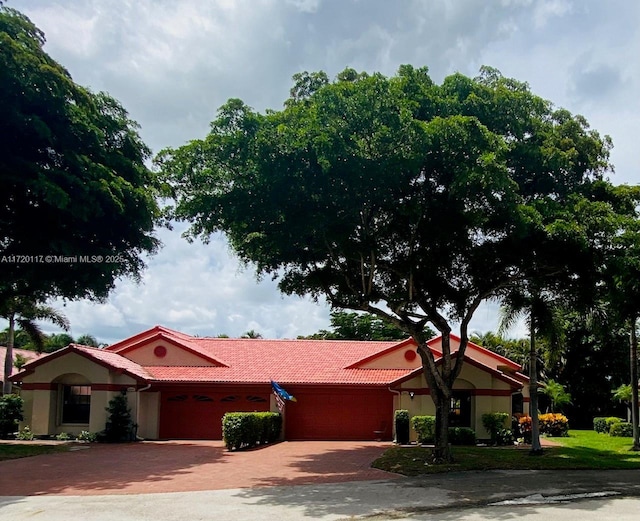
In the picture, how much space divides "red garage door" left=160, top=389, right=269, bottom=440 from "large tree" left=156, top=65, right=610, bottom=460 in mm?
11666

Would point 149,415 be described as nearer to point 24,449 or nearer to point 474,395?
point 24,449

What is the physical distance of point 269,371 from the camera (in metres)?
31.3

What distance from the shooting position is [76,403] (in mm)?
29656

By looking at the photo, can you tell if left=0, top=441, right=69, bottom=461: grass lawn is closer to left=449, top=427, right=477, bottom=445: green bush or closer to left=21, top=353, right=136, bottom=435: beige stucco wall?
left=21, top=353, right=136, bottom=435: beige stucco wall

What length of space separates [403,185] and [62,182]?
995 centimetres

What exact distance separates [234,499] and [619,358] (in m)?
35.8

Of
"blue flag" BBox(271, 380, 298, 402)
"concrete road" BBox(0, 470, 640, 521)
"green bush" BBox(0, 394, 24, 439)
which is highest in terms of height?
"blue flag" BBox(271, 380, 298, 402)

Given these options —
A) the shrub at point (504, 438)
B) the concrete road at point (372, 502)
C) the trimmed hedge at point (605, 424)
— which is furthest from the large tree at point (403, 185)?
the trimmed hedge at point (605, 424)

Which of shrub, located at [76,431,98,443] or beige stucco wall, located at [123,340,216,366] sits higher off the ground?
beige stucco wall, located at [123,340,216,366]

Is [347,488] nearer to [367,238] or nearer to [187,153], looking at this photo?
[367,238]

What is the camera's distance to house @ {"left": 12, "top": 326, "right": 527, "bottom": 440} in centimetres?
2889

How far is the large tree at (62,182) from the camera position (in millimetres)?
18234

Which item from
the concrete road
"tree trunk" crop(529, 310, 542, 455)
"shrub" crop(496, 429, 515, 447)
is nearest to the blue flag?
"shrub" crop(496, 429, 515, 447)

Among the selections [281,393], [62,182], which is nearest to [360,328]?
[281,393]
